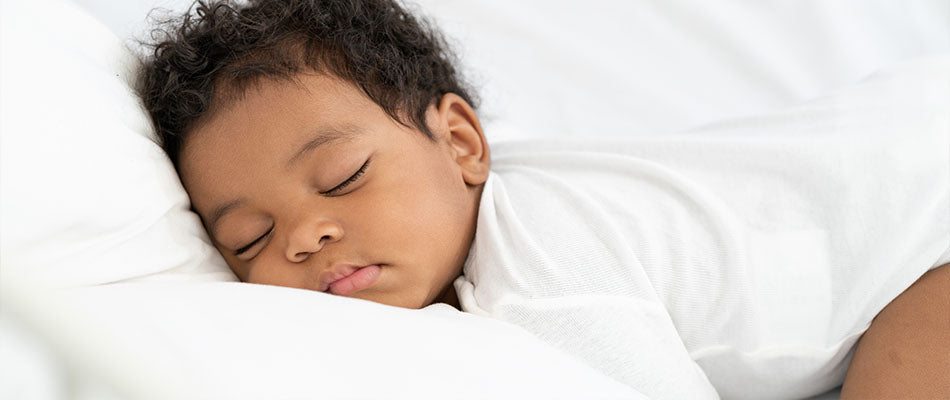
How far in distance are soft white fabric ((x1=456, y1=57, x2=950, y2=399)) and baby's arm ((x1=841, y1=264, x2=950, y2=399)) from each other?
0.08ft

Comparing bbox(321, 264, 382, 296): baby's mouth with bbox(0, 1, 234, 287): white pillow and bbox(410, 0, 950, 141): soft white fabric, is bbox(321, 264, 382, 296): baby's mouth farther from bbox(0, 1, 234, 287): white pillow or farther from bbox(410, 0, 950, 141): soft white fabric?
bbox(410, 0, 950, 141): soft white fabric

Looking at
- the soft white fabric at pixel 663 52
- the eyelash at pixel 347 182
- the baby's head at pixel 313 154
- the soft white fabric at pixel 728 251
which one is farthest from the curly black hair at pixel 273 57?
the soft white fabric at pixel 663 52

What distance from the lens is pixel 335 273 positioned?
0.94m

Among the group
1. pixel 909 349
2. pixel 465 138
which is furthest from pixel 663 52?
pixel 909 349

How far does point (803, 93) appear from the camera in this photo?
1553 millimetres

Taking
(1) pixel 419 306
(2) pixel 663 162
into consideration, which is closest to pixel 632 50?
(2) pixel 663 162

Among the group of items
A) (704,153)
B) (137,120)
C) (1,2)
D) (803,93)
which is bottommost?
(803,93)

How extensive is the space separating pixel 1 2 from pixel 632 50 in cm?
110

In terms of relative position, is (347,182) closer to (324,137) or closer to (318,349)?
(324,137)

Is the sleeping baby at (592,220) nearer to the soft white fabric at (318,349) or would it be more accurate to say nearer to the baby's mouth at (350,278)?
the baby's mouth at (350,278)

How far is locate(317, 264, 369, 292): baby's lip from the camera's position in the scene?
0.94m

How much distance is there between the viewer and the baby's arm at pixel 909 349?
93 cm

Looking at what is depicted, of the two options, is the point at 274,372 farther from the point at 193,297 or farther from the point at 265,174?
the point at 265,174

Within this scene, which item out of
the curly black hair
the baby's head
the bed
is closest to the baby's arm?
the bed
